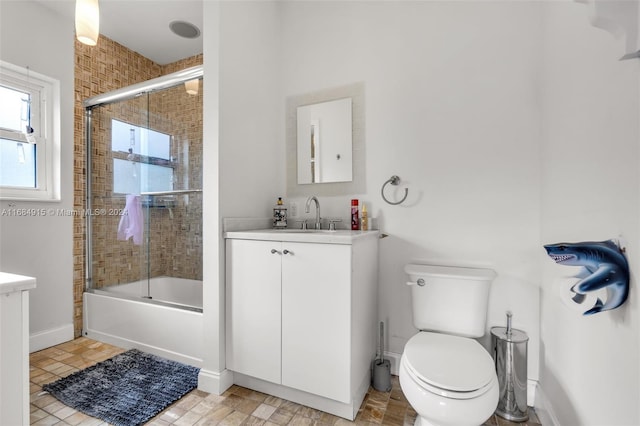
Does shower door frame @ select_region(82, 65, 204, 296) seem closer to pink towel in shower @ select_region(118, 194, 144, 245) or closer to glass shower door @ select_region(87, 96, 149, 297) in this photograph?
glass shower door @ select_region(87, 96, 149, 297)

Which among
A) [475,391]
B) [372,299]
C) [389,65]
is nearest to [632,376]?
[475,391]

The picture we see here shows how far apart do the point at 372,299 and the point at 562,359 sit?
0.92 meters

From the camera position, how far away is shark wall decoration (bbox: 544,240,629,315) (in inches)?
30.7

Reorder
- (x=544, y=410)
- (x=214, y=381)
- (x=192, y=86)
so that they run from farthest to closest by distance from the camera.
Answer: (x=192, y=86) → (x=214, y=381) → (x=544, y=410)

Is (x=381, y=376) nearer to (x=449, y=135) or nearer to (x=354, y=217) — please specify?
(x=354, y=217)

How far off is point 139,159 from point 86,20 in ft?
4.09

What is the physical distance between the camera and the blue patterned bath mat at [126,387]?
1.50 m

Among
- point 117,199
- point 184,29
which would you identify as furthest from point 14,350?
point 184,29

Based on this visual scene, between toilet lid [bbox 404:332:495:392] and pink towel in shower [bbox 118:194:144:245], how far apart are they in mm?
2261

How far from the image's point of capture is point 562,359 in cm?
128

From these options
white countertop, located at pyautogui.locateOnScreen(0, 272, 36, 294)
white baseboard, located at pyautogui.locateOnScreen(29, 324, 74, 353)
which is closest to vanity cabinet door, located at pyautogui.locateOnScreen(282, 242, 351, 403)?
white countertop, located at pyautogui.locateOnScreen(0, 272, 36, 294)

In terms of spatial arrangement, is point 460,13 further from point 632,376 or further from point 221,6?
point 632,376

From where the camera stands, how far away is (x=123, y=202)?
7.97ft

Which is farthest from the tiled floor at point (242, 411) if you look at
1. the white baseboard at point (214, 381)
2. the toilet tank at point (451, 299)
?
the toilet tank at point (451, 299)
